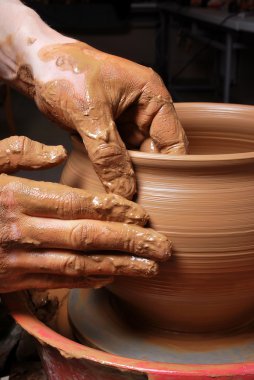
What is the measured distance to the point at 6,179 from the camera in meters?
0.84

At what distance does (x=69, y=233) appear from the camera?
0.81 m

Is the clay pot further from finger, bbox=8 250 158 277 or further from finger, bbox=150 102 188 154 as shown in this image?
finger, bbox=150 102 188 154

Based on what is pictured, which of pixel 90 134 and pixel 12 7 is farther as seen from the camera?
pixel 12 7

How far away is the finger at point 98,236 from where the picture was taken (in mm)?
798

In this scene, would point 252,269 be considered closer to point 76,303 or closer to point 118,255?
point 118,255

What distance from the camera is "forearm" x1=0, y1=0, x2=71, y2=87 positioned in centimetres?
104

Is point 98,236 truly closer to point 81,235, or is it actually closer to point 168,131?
point 81,235

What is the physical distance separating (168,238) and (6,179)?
28cm

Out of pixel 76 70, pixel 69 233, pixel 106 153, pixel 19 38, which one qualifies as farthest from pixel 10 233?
pixel 19 38

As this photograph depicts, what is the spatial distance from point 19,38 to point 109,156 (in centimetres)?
39

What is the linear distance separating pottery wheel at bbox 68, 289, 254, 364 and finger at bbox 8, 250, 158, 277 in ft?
0.54

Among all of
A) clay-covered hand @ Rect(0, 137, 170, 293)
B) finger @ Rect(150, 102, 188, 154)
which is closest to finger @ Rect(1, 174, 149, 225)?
clay-covered hand @ Rect(0, 137, 170, 293)

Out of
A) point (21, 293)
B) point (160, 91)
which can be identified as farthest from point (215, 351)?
point (160, 91)

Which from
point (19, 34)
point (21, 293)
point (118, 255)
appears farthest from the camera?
point (19, 34)
